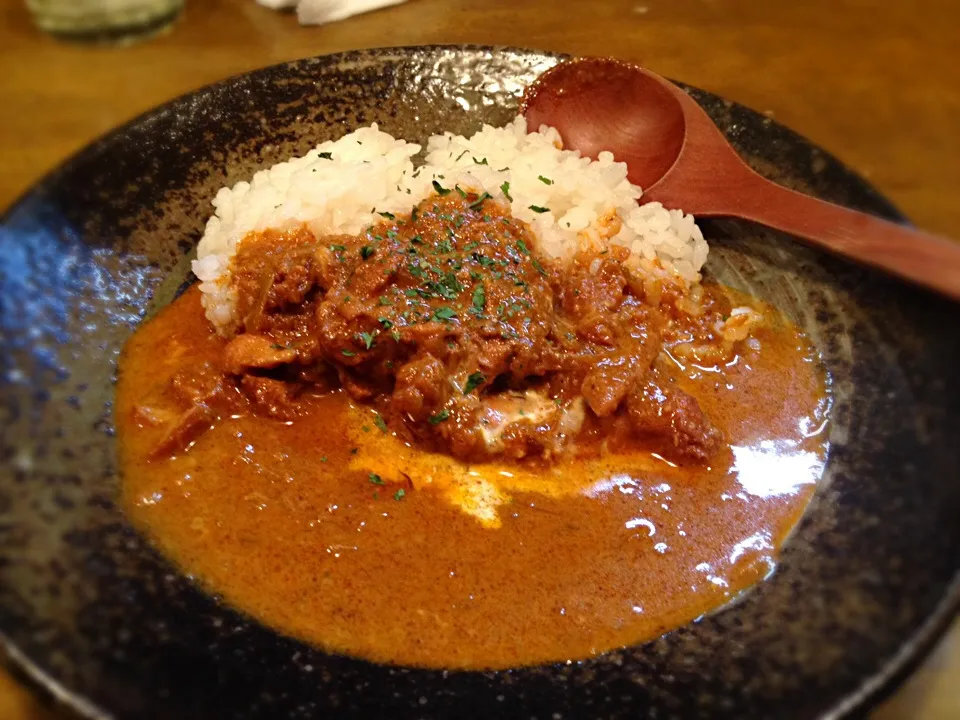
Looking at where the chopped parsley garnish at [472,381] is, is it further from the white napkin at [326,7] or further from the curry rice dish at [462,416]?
the white napkin at [326,7]

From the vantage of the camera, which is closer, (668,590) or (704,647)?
(704,647)

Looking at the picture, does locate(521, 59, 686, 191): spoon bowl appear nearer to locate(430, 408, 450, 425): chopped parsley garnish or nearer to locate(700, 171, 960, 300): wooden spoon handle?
locate(700, 171, 960, 300): wooden spoon handle

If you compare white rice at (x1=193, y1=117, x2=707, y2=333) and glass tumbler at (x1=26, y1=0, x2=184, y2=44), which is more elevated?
glass tumbler at (x1=26, y1=0, x2=184, y2=44)

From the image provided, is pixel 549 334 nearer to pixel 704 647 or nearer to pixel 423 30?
pixel 704 647

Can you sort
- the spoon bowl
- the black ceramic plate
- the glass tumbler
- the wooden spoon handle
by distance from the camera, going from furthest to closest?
the glass tumbler → the spoon bowl → the wooden spoon handle → the black ceramic plate

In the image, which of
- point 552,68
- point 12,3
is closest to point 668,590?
point 552,68

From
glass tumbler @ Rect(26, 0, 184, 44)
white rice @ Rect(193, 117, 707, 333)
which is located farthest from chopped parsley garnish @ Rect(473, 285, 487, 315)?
glass tumbler @ Rect(26, 0, 184, 44)

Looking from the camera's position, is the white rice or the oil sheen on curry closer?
the oil sheen on curry
